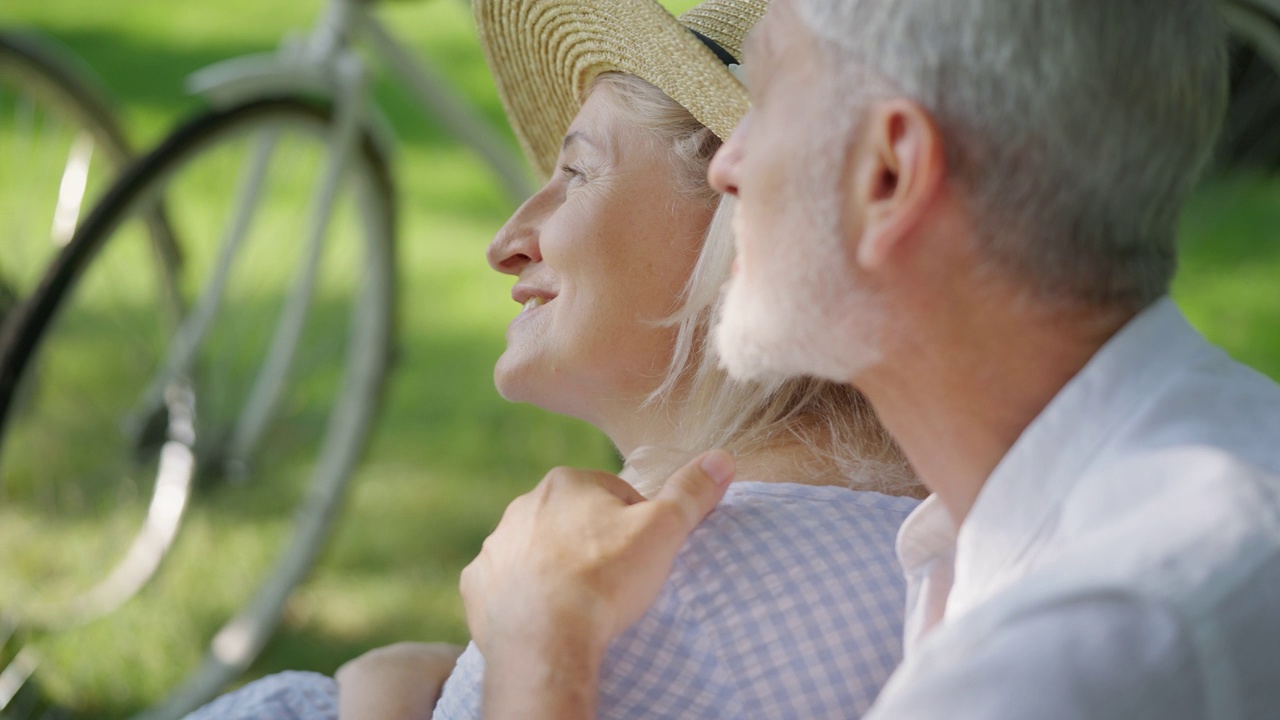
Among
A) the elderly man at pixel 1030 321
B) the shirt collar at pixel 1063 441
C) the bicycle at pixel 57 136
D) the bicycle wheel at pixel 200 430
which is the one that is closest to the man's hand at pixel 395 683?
the elderly man at pixel 1030 321

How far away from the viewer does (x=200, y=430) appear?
119 inches

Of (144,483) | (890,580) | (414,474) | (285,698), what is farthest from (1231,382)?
(414,474)

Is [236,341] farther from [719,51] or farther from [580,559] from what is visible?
[580,559]

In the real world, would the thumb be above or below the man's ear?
below

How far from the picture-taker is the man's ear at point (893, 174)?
1056mm

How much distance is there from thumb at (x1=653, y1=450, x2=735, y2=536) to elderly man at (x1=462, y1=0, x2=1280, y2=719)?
0.62 ft

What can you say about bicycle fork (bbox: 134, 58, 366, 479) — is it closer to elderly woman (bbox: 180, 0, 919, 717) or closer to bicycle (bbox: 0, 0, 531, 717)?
bicycle (bbox: 0, 0, 531, 717)

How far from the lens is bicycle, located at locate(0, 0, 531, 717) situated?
2.77 metres

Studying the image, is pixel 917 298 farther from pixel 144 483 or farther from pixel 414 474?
pixel 414 474

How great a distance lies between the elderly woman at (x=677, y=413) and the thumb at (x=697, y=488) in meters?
0.04

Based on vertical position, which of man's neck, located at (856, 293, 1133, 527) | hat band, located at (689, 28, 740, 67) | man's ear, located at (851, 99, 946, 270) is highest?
hat band, located at (689, 28, 740, 67)

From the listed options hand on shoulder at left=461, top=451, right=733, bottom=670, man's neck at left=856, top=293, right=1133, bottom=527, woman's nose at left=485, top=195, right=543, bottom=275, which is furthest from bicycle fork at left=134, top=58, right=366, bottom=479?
man's neck at left=856, top=293, right=1133, bottom=527

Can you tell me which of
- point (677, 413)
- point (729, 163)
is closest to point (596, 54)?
point (677, 413)

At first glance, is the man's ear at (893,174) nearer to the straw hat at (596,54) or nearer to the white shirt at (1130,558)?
the white shirt at (1130,558)
